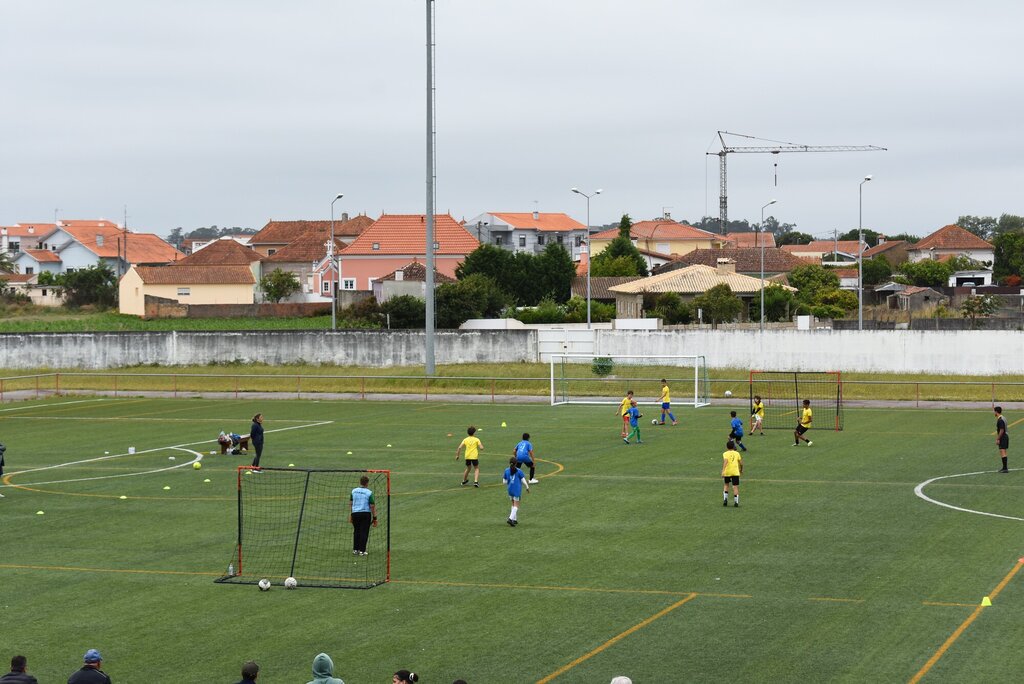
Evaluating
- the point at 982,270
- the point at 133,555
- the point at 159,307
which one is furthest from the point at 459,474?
the point at 982,270

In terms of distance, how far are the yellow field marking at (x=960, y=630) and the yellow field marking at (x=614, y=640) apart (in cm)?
418

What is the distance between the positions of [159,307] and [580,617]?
320 ft

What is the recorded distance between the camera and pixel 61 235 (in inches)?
6629

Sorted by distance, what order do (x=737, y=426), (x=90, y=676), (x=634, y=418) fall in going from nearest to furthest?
(x=90, y=676), (x=737, y=426), (x=634, y=418)

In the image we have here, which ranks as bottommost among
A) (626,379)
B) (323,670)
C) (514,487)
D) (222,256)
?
(323,670)

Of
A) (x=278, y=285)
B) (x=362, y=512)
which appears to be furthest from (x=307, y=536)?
(x=278, y=285)

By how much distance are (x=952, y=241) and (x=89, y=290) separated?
388 feet

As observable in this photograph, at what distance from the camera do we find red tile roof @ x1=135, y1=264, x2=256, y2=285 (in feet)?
394

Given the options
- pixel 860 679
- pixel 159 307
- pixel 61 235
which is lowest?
pixel 860 679

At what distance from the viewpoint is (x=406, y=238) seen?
12394cm

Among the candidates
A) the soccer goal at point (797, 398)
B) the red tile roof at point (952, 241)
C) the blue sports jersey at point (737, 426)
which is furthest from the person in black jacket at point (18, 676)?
the red tile roof at point (952, 241)

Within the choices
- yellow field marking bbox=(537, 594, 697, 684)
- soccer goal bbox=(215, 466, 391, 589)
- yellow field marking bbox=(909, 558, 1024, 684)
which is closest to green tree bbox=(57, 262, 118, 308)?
soccer goal bbox=(215, 466, 391, 589)

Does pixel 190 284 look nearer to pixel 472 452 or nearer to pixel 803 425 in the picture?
pixel 803 425

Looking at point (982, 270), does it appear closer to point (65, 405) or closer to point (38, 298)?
point (38, 298)
